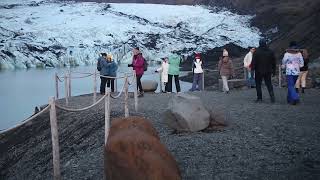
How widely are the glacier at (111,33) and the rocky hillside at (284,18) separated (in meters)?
1.91

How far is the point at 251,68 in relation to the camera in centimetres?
1097

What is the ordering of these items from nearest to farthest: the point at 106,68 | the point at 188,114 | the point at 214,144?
1. the point at 214,144
2. the point at 188,114
3. the point at 106,68

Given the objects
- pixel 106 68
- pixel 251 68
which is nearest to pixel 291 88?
pixel 251 68

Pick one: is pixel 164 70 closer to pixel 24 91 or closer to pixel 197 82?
pixel 197 82

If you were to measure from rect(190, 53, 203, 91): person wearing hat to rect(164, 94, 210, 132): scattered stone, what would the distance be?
725 cm

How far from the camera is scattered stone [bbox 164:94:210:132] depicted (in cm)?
776

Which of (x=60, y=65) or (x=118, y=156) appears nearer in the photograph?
(x=118, y=156)

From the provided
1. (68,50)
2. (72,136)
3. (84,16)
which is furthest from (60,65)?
(72,136)

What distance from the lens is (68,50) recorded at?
159 feet

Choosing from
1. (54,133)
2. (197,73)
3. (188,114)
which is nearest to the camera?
(54,133)

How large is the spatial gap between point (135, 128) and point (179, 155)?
1.48m

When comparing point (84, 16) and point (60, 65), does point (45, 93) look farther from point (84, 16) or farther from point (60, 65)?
point (84, 16)

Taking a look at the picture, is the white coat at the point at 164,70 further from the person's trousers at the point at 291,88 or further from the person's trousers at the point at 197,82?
the person's trousers at the point at 291,88

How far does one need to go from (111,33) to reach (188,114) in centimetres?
4549
